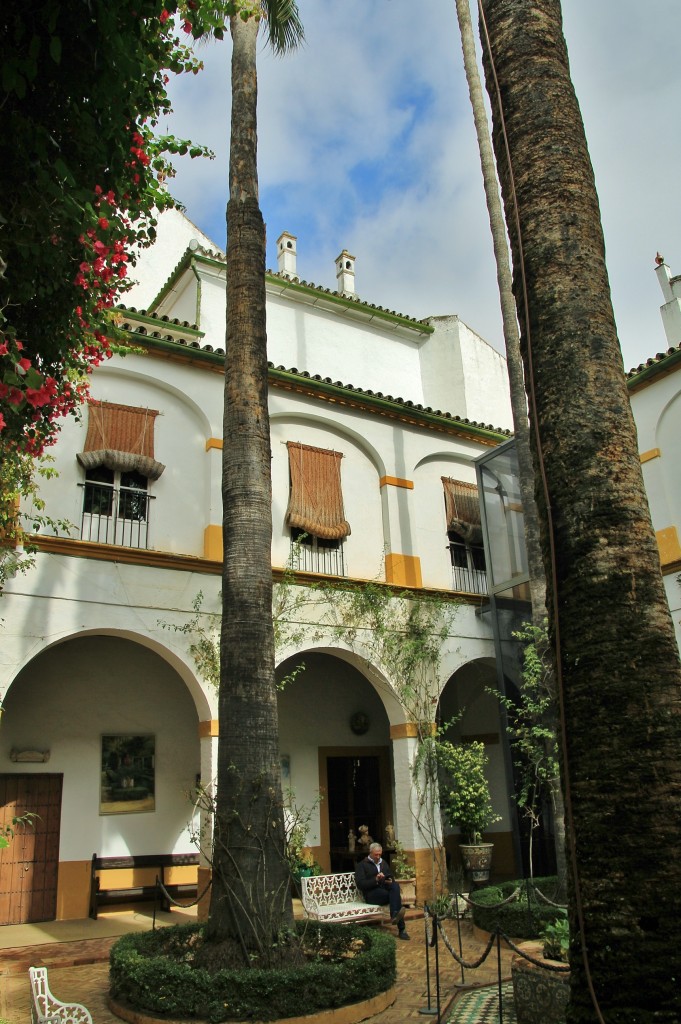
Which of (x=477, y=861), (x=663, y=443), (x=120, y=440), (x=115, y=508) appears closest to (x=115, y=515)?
(x=115, y=508)

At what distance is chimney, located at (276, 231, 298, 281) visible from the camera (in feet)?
62.4

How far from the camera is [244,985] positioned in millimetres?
6141

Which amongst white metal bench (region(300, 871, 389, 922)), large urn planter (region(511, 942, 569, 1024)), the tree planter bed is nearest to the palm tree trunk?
the tree planter bed

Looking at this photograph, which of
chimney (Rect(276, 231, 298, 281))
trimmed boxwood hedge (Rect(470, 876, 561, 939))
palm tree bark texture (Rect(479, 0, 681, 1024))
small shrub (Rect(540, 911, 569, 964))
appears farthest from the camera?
chimney (Rect(276, 231, 298, 281))

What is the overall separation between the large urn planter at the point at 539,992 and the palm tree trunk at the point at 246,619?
198 centimetres

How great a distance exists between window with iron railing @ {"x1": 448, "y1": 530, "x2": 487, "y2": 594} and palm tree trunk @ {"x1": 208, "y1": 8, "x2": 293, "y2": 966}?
25.2 ft

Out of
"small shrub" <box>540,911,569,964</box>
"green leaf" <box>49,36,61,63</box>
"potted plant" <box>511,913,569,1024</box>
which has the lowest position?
"potted plant" <box>511,913,569,1024</box>

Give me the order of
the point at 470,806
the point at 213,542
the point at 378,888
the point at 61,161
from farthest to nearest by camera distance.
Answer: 1. the point at 470,806
2. the point at 213,542
3. the point at 378,888
4. the point at 61,161

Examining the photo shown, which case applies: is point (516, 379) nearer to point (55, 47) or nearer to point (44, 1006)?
point (55, 47)

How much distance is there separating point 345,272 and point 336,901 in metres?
14.3

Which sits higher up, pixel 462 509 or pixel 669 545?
pixel 462 509

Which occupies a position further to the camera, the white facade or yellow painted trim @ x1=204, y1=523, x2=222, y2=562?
the white facade

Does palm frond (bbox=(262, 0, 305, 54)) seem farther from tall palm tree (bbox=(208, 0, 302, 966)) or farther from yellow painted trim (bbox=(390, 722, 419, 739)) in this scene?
yellow painted trim (bbox=(390, 722, 419, 739))

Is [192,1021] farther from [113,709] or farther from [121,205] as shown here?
[113,709]
